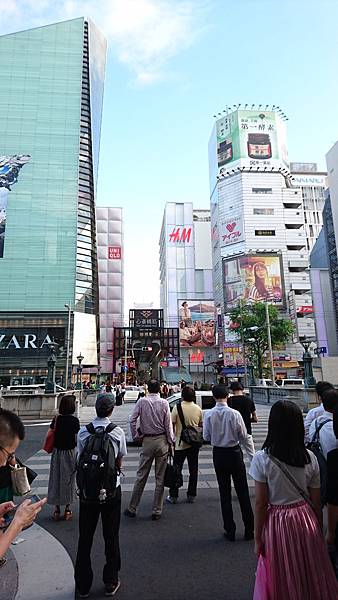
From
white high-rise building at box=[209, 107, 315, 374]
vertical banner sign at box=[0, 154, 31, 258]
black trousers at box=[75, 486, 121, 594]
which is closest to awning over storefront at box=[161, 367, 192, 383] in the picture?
white high-rise building at box=[209, 107, 315, 374]

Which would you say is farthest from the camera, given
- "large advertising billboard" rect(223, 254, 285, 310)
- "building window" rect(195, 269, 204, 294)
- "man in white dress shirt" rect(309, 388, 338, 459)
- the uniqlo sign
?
"building window" rect(195, 269, 204, 294)

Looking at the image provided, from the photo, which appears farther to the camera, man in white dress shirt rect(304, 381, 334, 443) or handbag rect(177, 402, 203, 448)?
handbag rect(177, 402, 203, 448)

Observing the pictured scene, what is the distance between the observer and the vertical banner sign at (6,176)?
61000mm

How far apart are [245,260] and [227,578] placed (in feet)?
209

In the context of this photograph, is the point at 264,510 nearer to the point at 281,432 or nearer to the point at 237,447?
the point at 281,432

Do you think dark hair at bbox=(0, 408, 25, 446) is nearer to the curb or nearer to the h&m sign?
the curb

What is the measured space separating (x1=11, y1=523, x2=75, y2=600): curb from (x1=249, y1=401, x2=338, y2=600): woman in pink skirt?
6.51 feet

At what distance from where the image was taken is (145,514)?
5.54 meters

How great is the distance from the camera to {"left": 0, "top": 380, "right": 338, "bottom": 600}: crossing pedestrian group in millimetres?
2445

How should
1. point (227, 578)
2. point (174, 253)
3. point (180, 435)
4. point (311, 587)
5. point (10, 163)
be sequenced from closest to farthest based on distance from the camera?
point (311, 587), point (227, 578), point (180, 435), point (10, 163), point (174, 253)

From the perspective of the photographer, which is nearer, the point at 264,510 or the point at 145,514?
the point at 264,510

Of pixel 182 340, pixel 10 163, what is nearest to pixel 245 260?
pixel 182 340

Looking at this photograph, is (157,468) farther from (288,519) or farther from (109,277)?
(109,277)

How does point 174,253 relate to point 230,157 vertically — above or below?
below
